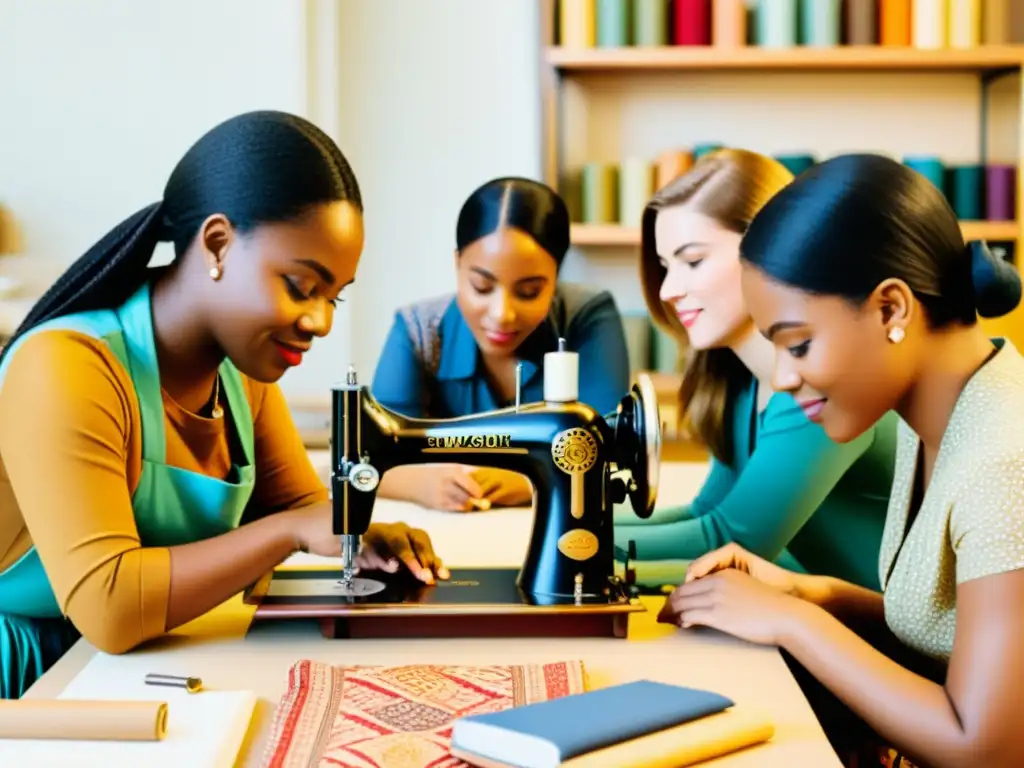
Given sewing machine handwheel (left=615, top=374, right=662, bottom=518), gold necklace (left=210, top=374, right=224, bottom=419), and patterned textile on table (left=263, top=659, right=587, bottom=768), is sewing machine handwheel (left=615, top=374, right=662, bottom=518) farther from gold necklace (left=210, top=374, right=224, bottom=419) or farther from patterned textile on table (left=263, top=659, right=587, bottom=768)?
gold necklace (left=210, top=374, right=224, bottom=419)

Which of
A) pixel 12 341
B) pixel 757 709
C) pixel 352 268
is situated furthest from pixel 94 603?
pixel 757 709

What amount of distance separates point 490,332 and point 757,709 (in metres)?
1.28

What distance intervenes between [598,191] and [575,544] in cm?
255

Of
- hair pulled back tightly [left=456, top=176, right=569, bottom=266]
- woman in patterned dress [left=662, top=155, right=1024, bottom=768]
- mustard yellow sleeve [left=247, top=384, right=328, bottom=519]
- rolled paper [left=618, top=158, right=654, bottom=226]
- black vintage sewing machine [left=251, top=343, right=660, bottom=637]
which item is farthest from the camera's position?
rolled paper [left=618, top=158, right=654, bottom=226]

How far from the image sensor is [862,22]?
369 cm

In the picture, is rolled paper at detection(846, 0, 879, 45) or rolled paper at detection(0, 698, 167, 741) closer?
rolled paper at detection(0, 698, 167, 741)

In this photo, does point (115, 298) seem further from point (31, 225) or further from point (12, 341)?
point (31, 225)

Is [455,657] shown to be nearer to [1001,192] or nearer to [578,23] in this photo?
[578,23]

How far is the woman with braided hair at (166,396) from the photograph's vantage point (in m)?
1.27

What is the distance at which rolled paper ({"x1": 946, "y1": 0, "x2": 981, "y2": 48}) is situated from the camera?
12.0ft

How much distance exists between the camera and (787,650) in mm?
1273

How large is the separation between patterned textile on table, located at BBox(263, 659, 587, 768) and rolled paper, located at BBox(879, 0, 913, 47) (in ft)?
9.83

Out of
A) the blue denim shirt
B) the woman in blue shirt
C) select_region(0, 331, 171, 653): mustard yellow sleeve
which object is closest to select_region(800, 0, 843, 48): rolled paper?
the woman in blue shirt

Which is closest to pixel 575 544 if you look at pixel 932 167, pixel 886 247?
pixel 886 247
